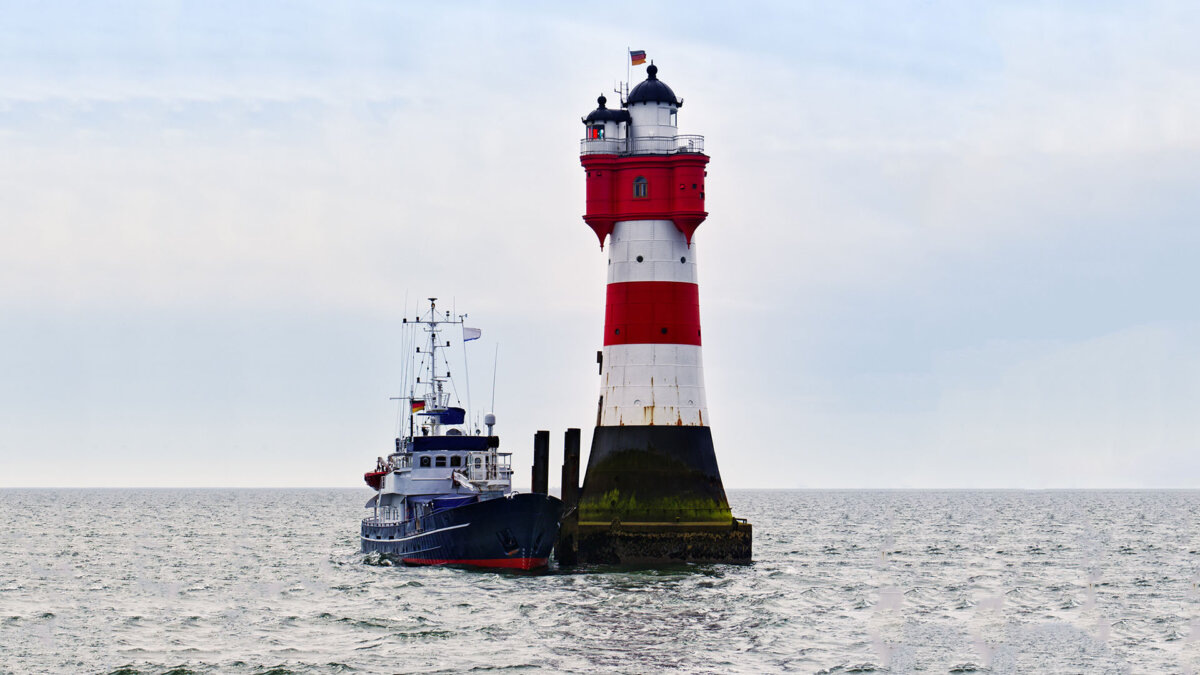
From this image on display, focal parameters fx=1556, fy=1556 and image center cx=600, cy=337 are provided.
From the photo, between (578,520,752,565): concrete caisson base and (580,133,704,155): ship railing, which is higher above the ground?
(580,133,704,155): ship railing

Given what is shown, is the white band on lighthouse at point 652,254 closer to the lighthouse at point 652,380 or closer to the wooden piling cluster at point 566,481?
the lighthouse at point 652,380

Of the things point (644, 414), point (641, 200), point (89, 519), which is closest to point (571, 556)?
point (644, 414)

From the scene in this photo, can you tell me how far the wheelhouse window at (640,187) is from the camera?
49.9 metres

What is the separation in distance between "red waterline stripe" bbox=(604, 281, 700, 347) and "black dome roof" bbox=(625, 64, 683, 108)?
6.27m

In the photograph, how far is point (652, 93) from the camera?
167ft

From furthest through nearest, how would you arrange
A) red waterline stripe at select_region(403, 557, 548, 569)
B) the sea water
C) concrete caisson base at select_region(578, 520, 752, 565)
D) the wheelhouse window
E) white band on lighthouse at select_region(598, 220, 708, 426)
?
red waterline stripe at select_region(403, 557, 548, 569)
the wheelhouse window
white band on lighthouse at select_region(598, 220, 708, 426)
concrete caisson base at select_region(578, 520, 752, 565)
the sea water

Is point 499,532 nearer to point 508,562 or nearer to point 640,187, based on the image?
point 508,562

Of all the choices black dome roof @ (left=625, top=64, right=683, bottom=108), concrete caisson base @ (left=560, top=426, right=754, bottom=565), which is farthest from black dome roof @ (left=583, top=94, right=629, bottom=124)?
concrete caisson base @ (left=560, top=426, right=754, bottom=565)

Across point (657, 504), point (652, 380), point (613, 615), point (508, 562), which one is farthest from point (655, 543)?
point (613, 615)

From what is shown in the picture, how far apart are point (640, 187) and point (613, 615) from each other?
15475 millimetres

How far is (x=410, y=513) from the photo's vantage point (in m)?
60.5

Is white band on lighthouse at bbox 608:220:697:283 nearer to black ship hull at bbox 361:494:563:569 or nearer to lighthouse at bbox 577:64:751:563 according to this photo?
lighthouse at bbox 577:64:751:563

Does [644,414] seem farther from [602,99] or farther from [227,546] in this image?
[227,546]

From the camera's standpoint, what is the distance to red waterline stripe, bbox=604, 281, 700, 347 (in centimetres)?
4897
